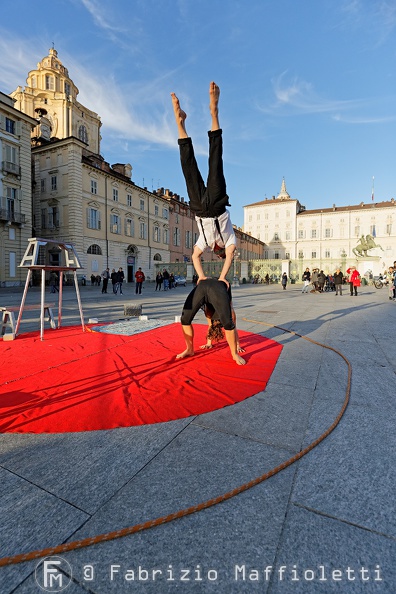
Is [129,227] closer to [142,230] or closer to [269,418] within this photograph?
[142,230]

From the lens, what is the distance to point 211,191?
366cm

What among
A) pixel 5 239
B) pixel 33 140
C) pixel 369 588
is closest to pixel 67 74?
pixel 33 140

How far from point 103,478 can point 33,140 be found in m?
45.5

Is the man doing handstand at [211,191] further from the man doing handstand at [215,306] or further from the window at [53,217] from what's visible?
the window at [53,217]

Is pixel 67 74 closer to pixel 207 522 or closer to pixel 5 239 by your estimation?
pixel 5 239

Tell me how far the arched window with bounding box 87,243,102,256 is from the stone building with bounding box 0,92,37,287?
21.8ft

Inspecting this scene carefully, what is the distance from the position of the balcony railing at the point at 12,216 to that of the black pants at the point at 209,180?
94.4ft

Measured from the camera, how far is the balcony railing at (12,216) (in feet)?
86.7

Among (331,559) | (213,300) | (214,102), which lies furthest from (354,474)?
(214,102)

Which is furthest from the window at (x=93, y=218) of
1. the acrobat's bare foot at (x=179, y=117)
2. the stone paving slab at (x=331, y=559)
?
the stone paving slab at (x=331, y=559)

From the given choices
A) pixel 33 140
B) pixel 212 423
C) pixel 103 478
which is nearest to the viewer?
pixel 103 478

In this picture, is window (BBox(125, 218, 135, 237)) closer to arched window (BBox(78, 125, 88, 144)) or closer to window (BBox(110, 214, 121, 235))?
window (BBox(110, 214, 121, 235))

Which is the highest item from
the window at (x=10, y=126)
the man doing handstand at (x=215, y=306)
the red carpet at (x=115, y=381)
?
the window at (x=10, y=126)

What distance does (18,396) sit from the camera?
9.41 ft
